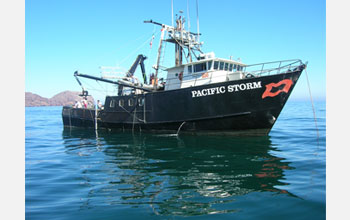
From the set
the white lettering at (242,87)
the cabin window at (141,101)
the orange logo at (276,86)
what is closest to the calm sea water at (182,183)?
the orange logo at (276,86)

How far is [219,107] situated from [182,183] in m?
7.11

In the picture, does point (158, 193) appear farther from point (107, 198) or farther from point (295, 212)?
point (295, 212)

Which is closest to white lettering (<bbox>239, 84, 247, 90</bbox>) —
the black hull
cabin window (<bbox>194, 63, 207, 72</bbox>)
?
the black hull

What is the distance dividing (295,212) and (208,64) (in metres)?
10.3

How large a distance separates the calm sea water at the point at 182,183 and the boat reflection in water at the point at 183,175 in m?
0.02

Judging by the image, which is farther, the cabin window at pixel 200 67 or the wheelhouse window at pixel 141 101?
the wheelhouse window at pixel 141 101

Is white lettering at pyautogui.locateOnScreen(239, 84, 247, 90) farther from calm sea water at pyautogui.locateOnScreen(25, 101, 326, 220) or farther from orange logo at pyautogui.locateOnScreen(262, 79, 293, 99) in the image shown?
calm sea water at pyautogui.locateOnScreen(25, 101, 326, 220)

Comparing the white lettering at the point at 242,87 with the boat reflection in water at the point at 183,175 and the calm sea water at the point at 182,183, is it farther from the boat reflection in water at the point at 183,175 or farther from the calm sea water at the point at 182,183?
the calm sea water at the point at 182,183

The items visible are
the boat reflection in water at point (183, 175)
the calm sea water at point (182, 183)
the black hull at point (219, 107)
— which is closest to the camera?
the calm sea water at point (182, 183)

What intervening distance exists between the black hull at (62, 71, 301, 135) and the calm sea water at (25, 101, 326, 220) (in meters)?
2.16

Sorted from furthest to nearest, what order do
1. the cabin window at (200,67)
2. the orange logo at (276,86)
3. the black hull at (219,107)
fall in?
1. the cabin window at (200,67)
2. the black hull at (219,107)
3. the orange logo at (276,86)

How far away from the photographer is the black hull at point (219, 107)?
11242mm

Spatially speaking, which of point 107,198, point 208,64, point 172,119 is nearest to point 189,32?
point 208,64

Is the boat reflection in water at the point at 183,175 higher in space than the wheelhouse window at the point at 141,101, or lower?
lower
